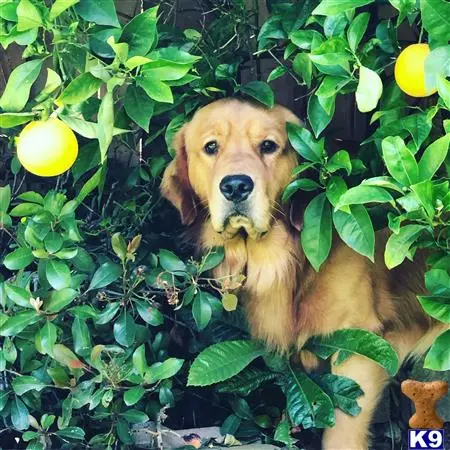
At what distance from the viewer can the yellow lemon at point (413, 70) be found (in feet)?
7.90

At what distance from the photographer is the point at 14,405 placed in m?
3.02

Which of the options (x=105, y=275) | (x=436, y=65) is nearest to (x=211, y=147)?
(x=105, y=275)

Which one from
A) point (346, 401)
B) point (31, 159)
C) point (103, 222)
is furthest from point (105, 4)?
point (346, 401)

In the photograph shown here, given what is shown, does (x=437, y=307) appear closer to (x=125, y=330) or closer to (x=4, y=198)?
(x=125, y=330)

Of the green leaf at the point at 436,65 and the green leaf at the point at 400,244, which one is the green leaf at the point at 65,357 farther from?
the green leaf at the point at 436,65

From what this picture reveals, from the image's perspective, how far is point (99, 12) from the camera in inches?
91.4

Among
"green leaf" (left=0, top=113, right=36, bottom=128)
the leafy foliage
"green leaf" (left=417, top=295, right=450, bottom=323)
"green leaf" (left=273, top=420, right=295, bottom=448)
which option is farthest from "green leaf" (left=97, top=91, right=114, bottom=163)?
"green leaf" (left=273, top=420, right=295, bottom=448)

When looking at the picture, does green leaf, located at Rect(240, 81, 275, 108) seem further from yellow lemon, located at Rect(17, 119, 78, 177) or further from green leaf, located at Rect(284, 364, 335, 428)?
green leaf, located at Rect(284, 364, 335, 428)

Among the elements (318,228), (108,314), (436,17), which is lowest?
(108,314)

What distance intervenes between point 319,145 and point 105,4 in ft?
2.62

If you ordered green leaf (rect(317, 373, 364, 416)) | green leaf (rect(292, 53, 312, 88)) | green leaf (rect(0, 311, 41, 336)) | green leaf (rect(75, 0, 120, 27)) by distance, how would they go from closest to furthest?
green leaf (rect(75, 0, 120, 27)) < green leaf (rect(292, 53, 312, 88)) < green leaf (rect(0, 311, 41, 336)) < green leaf (rect(317, 373, 364, 416))

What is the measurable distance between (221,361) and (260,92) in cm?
89

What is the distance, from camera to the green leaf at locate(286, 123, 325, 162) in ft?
9.02

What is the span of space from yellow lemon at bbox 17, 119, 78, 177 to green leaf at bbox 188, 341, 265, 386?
2.79 feet
